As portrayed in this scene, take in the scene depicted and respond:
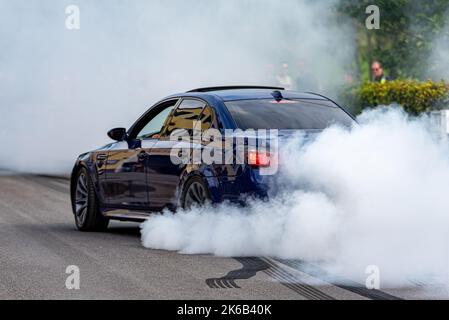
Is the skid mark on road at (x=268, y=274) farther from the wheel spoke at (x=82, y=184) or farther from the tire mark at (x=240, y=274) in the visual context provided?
the wheel spoke at (x=82, y=184)

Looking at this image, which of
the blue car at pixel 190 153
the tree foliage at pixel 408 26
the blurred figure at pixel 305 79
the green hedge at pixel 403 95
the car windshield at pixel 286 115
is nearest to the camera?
the blue car at pixel 190 153

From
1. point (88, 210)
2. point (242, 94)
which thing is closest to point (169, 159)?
point (242, 94)

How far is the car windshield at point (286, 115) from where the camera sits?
10.9m

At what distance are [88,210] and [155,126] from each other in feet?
4.00

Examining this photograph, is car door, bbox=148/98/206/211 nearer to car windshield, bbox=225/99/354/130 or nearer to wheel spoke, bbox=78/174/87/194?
car windshield, bbox=225/99/354/130

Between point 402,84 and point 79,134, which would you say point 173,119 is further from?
point 79,134

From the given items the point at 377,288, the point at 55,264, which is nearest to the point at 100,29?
the point at 55,264

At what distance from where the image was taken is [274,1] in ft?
77.3

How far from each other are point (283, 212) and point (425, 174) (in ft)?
3.80

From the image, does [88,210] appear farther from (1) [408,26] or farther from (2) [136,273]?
(1) [408,26]

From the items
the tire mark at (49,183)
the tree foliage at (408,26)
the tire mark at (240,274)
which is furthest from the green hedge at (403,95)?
the tire mark at (240,274)

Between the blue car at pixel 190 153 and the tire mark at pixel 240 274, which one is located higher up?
the blue car at pixel 190 153

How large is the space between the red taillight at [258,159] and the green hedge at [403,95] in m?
10.6

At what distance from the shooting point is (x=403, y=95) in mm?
22453
